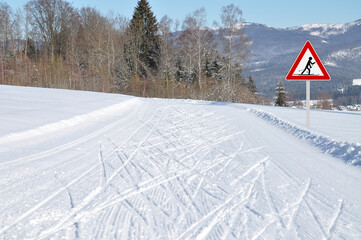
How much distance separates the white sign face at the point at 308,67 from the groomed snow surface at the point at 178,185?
155 centimetres

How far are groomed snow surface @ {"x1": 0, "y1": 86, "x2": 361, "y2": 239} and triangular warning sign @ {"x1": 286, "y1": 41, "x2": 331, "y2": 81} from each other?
1476mm

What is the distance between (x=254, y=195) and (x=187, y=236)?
122cm

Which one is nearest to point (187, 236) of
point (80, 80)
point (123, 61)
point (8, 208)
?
point (8, 208)

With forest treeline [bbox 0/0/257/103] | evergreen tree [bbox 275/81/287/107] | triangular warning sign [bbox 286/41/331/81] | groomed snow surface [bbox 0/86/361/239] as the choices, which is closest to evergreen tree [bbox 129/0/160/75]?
forest treeline [bbox 0/0/257/103]

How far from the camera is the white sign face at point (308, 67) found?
7508 millimetres

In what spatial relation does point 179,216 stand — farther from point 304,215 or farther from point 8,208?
point 8,208

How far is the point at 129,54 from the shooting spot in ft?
133

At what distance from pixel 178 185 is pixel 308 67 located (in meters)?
5.49

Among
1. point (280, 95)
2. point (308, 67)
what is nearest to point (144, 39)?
point (280, 95)

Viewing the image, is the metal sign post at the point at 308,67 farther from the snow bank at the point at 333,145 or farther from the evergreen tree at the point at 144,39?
the evergreen tree at the point at 144,39

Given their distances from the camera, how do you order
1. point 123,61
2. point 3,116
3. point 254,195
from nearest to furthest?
point 254,195
point 3,116
point 123,61

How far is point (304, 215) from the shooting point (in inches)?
115

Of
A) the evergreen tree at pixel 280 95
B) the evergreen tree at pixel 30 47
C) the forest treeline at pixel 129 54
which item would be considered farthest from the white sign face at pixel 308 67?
the evergreen tree at pixel 30 47

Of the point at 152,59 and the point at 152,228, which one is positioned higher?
the point at 152,59
